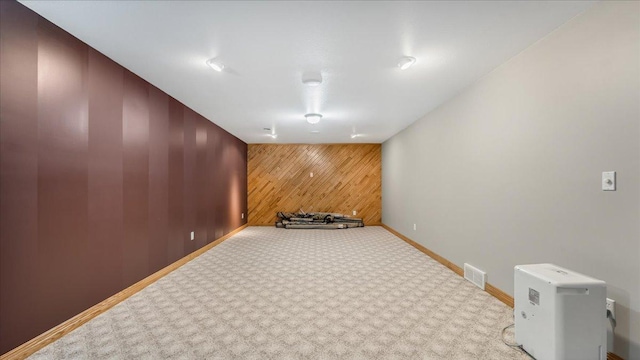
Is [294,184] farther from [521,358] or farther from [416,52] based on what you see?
[521,358]

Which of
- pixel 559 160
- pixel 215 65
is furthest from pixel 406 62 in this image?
pixel 215 65

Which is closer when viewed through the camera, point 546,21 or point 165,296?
point 546,21

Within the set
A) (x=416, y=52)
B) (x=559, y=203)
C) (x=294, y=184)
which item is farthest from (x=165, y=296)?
(x=294, y=184)

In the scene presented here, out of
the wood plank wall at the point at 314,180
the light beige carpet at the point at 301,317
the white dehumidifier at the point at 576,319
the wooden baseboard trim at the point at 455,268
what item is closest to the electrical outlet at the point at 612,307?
the white dehumidifier at the point at 576,319

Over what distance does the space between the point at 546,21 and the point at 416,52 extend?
960mm

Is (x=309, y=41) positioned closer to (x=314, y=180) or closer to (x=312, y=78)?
(x=312, y=78)

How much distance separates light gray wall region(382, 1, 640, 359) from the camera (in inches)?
70.2

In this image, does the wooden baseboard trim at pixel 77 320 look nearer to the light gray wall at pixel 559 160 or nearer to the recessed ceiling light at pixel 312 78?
the recessed ceiling light at pixel 312 78

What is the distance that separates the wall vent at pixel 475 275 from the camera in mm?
3209

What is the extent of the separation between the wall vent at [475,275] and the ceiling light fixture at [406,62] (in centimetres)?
240

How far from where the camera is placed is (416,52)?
8.85ft

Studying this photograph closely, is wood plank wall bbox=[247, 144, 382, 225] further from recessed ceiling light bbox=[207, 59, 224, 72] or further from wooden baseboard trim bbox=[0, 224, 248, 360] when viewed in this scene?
recessed ceiling light bbox=[207, 59, 224, 72]

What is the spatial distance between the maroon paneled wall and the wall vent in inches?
152

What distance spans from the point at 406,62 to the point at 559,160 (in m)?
A: 1.55
